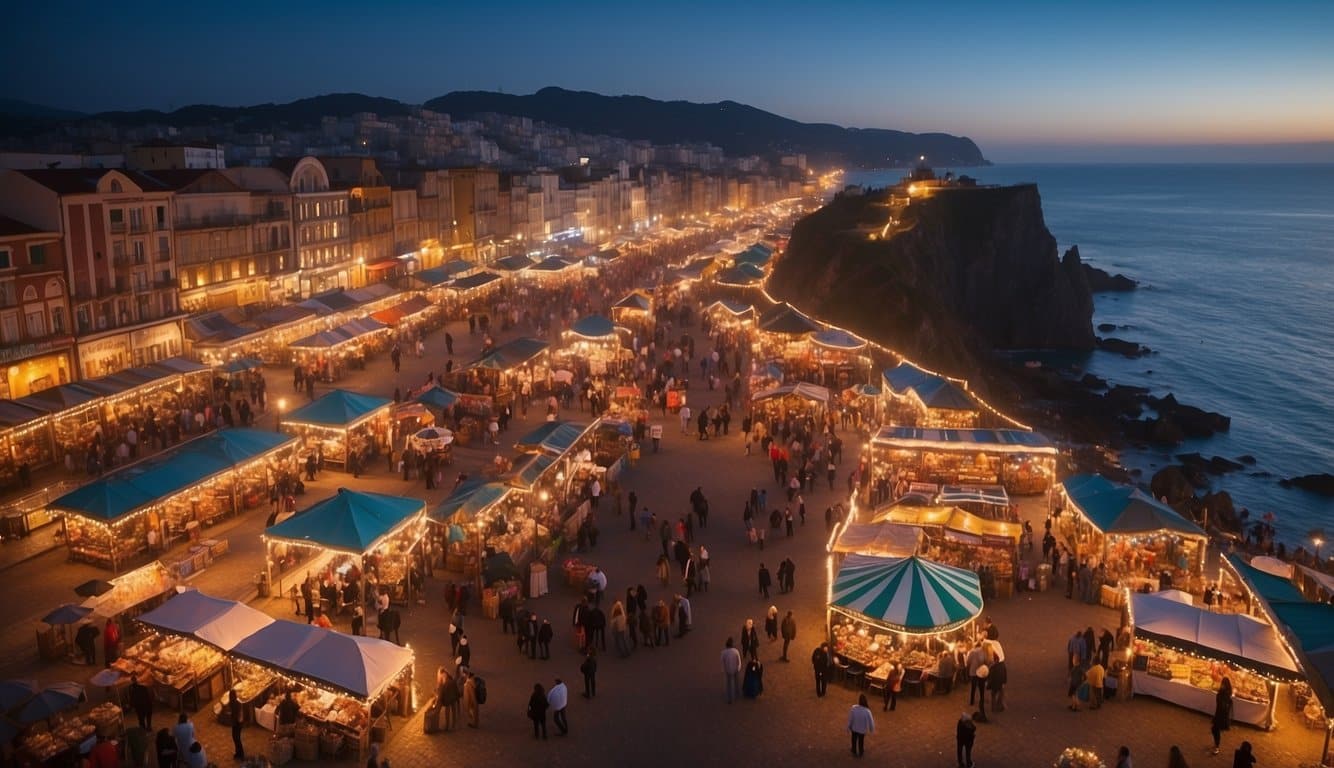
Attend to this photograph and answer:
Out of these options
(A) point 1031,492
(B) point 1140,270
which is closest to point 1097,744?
(A) point 1031,492

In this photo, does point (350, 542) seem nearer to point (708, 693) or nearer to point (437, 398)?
point (708, 693)

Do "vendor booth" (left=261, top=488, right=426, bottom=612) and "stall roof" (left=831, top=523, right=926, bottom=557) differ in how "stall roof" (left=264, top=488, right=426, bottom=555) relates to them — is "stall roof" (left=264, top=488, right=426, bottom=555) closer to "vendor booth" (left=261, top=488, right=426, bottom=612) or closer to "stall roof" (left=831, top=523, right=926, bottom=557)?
"vendor booth" (left=261, top=488, right=426, bottom=612)

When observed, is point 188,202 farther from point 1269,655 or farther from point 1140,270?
point 1140,270

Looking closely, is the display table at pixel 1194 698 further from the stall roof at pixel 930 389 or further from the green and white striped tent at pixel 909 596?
the stall roof at pixel 930 389

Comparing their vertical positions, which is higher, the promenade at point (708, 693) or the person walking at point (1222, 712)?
the person walking at point (1222, 712)

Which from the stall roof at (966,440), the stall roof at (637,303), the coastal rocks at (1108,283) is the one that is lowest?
the coastal rocks at (1108,283)

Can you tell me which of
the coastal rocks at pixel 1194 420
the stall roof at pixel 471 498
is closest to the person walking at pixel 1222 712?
the stall roof at pixel 471 498

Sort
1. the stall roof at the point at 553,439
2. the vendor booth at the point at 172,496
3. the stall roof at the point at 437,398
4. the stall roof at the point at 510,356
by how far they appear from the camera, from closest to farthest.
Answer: the vendor booth at the point at 172,496 < the stall roof at the point at 553,439 < the stall roof at the point at 437,398 < the stall roof at the point at 510,356
